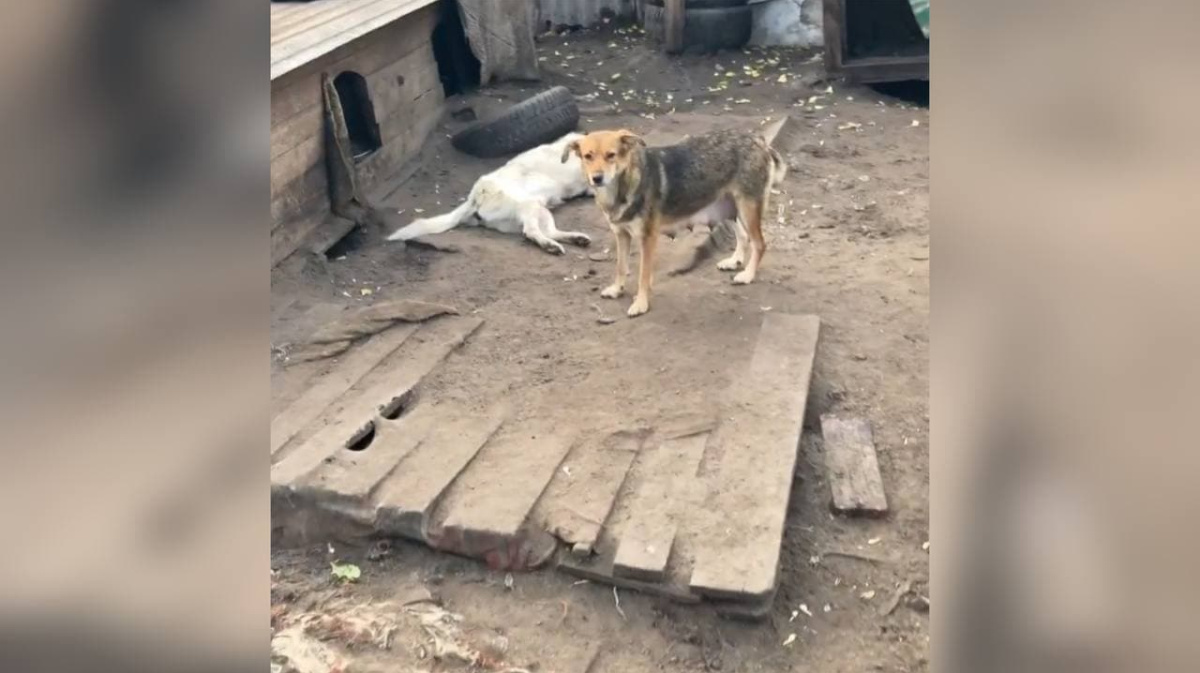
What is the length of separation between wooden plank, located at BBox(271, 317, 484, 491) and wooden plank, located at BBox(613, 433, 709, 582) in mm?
1191

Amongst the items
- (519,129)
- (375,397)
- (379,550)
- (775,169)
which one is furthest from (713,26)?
(379,550)

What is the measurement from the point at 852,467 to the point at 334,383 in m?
2.28

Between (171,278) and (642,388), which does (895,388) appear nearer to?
(642,388)

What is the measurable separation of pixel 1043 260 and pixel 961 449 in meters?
0.17

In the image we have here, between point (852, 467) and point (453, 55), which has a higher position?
point (453, 55)

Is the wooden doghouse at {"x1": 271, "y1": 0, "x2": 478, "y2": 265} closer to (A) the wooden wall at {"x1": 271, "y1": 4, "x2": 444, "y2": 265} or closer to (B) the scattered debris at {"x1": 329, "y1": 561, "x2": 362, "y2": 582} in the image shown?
(A) the wooden wall at {"x1": 271, "y1": 4, "x2": 444, "y2": 265}

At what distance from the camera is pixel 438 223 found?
6.82 meters

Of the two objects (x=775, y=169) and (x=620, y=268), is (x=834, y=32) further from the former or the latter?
(x=620, y=268)

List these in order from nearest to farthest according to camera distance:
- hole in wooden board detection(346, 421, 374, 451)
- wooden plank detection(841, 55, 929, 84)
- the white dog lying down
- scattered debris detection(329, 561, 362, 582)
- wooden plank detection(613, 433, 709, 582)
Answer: wooden plank detection(613, 433, 709, 582)
scattered debris detection(329, 561, 362, 582)
hole in wooden board detection(346, 421, 374, 451)
the white dog lying down
wooden plank detection(841, 55, 929, 84)

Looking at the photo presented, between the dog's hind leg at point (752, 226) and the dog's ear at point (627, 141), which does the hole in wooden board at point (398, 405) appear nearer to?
the dog's ear at point (627, 141)

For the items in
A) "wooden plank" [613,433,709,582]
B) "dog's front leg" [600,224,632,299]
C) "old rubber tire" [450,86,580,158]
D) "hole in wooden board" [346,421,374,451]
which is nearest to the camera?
"wooden plank" [613,433,709,582]

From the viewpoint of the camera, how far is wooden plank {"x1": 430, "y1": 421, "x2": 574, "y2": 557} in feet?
11.6

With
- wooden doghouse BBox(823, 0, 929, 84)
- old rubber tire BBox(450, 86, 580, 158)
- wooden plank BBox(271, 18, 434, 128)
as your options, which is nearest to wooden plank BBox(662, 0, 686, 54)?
wooden doghouse BBox(823, 0, 929, 84)

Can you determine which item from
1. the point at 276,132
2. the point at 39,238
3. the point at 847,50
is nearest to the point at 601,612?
the point at 39,238
